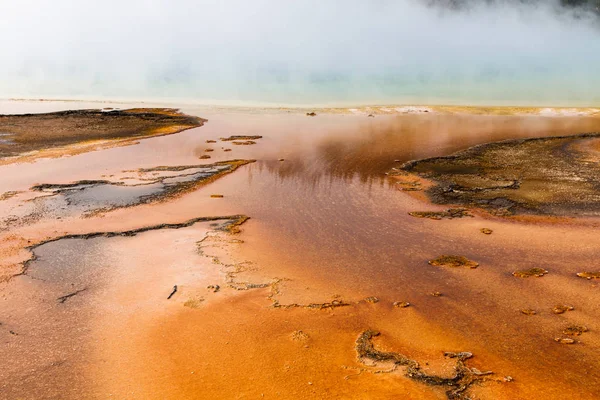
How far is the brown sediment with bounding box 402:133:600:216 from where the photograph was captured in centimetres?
1081

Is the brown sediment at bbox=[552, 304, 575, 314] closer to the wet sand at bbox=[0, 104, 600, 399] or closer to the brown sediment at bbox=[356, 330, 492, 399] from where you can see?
the wet sand at bbox=[0, 104, 600, 399]

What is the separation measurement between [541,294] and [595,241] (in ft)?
8.97

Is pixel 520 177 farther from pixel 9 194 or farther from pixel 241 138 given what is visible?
pixel 9 194

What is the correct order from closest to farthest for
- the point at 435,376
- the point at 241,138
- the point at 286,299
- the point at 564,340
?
the point at 435,376 < the point at 564,340 < the point at 286,299 < the point at 241,138

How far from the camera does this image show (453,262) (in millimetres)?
7848

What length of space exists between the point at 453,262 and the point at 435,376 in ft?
10.3

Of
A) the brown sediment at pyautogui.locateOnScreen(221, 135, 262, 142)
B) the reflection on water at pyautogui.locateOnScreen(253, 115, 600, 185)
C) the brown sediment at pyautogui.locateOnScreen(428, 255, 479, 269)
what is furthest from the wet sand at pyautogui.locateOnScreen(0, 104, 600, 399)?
the brown sediment at pyautogui.locateOnScreen(221, 135, 262, 142)

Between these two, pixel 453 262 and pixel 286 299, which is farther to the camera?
pixel 453 262

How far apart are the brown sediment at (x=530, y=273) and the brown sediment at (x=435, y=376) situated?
2.54 metres

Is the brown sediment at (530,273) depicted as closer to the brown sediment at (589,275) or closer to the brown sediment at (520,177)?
the brown sediment at (589,275)

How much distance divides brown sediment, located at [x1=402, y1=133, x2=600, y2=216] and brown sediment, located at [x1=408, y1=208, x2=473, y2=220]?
601 millimetres

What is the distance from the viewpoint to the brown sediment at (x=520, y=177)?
10.8m

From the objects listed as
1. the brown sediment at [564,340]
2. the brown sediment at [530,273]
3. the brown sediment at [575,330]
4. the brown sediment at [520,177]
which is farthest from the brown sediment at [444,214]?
the brown sediment at [564,340]

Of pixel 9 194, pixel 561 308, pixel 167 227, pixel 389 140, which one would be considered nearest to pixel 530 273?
pixel 561 308
